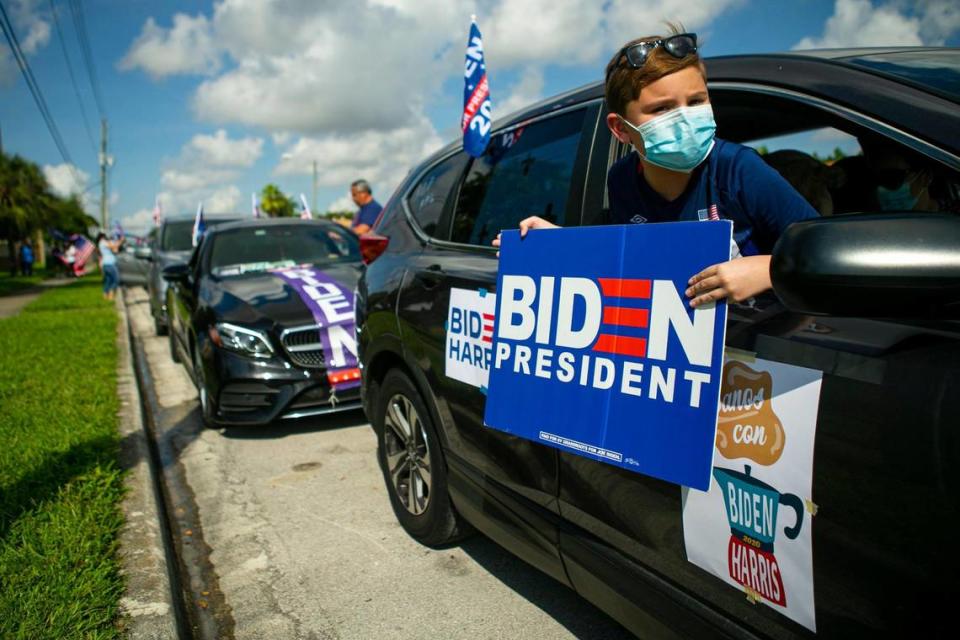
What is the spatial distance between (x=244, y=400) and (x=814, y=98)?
4108mm

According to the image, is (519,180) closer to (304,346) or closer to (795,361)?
(795,361)

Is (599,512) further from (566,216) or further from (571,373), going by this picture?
(566,216)

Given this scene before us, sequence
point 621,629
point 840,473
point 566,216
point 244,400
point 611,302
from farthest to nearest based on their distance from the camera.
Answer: point 244,400 < point 621,629 < point 566,216 < point 611,302 < point 840,473

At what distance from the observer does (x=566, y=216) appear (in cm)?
228

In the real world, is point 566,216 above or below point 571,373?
above

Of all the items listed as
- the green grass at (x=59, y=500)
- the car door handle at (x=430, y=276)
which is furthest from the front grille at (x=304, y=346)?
the car door handle at (x=430, y=276)

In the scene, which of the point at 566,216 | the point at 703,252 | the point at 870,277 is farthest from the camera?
the point at 566,216

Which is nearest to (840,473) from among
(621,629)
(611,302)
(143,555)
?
(611,302)

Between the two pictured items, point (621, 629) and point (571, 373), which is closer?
point (571, 373)

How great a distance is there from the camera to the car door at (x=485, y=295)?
2281 millimetres

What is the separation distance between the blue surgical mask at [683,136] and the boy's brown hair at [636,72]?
105 mm

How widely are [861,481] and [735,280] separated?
1.51 ft

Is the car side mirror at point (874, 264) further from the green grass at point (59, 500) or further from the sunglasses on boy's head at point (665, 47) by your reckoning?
the green grass at point (59, 500)

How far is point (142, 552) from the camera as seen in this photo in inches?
121
